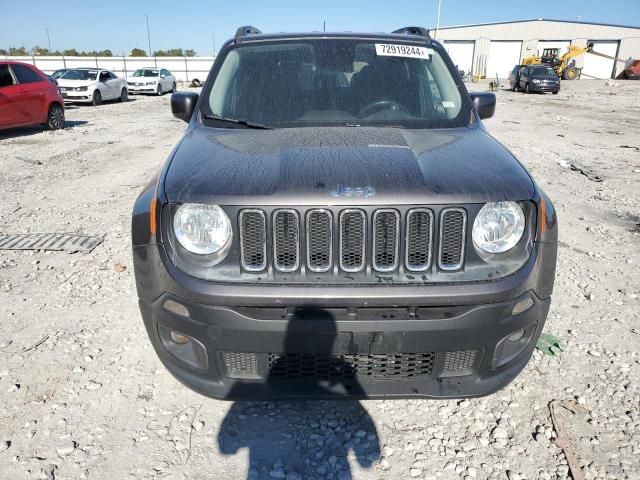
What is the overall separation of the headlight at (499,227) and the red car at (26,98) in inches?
459

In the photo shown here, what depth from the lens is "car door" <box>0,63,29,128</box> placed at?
35.0 ft

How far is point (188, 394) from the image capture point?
2.63m

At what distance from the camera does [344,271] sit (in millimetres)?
1986

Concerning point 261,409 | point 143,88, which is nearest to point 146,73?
point 143,88

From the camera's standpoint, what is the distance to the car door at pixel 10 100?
1065cm

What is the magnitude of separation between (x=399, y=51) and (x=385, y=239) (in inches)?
75.7

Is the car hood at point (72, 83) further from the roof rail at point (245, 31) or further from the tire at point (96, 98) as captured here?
the roof rail at point (245, 31)

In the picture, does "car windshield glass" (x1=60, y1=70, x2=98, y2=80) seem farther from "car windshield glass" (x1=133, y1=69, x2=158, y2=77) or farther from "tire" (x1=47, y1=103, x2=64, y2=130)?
"tire" (x1=47, y1=103, x2=64, y2=130)

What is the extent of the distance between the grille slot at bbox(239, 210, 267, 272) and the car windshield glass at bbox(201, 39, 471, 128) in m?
1.10

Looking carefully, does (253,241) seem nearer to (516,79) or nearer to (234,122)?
(234,122)

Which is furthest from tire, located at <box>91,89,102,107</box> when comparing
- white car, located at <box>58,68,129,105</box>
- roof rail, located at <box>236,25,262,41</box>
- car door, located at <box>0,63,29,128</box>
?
roof rail, located at <box>236,25,262,41</box>

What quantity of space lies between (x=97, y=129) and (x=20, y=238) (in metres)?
9.58

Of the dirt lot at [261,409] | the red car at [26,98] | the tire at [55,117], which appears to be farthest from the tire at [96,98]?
the dirt lot at [261,409]

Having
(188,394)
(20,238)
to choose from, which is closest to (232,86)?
(188,394)
